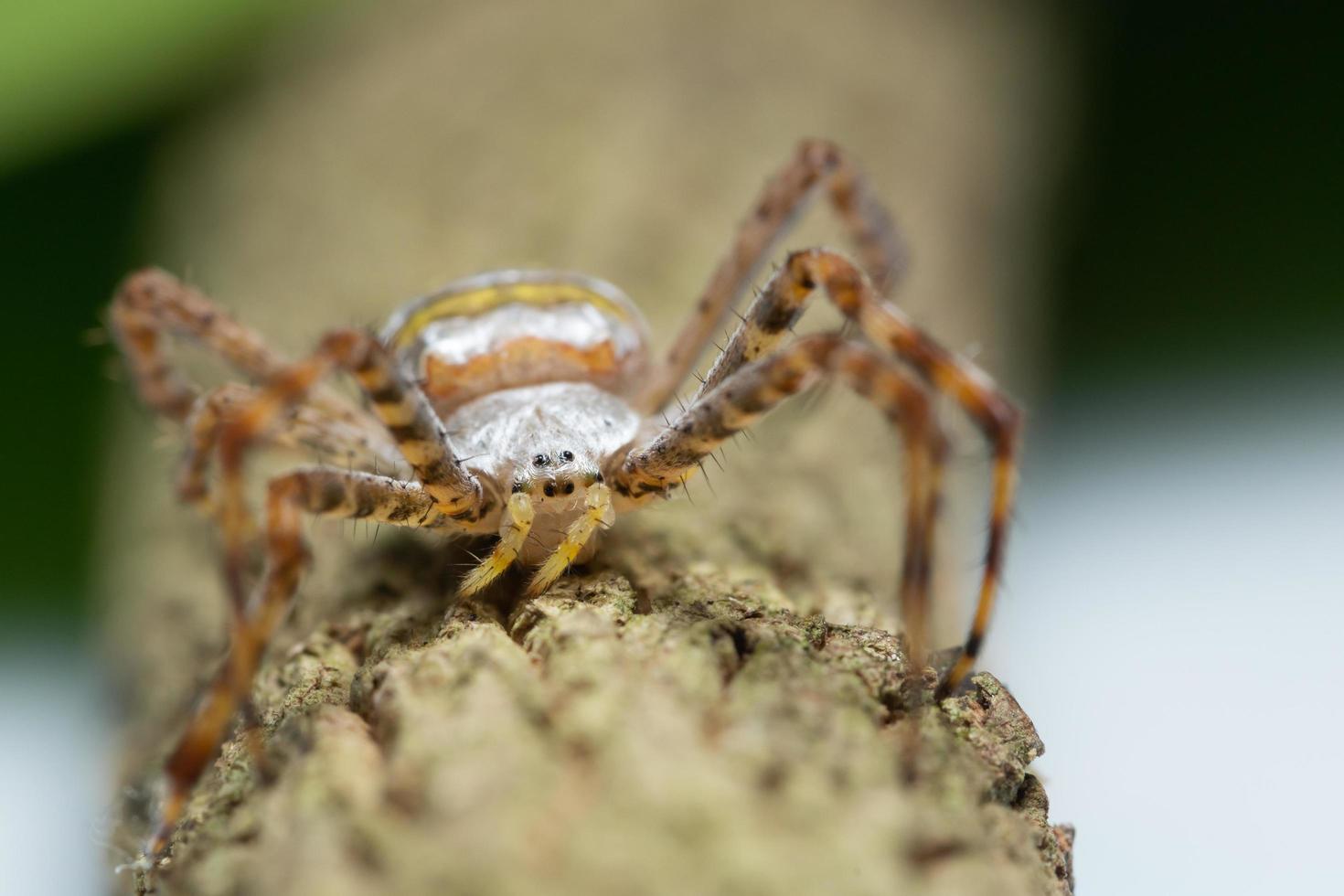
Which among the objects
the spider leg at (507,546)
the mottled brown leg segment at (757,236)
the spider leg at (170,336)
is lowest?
the spider leg at (507,546)

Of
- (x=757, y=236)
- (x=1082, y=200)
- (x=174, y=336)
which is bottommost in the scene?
(x=174, y=336)

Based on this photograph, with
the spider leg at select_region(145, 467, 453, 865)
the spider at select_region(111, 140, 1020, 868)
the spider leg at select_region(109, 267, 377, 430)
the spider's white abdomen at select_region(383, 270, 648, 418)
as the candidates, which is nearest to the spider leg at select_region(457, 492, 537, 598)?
the spider at select_region(111, 140, 1020, 868)

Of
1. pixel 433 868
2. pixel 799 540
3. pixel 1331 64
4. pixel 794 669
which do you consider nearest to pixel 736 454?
pixel 799 540

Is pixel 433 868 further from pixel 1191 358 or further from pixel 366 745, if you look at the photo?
pixel 1191 358

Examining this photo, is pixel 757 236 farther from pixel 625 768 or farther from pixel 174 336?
pixel 625 768

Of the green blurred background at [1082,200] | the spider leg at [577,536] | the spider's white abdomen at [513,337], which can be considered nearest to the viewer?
the spider leg at [577,536]

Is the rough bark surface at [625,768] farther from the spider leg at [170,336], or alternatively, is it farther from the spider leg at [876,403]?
the spider leg at [170,336]

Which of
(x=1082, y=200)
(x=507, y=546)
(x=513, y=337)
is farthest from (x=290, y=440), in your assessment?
(x=1082, y=200)

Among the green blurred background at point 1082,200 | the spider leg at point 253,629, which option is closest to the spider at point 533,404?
the spider leg at point 253,629
